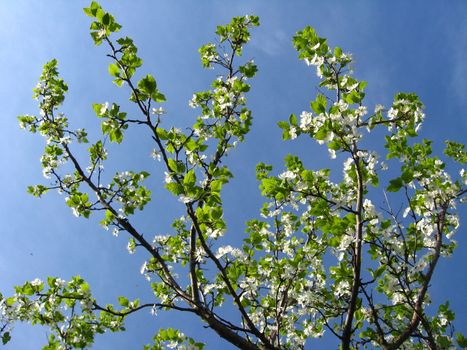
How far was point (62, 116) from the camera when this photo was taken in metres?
7.97

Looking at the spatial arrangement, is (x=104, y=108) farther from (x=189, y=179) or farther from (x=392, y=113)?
(x=392, y=113)

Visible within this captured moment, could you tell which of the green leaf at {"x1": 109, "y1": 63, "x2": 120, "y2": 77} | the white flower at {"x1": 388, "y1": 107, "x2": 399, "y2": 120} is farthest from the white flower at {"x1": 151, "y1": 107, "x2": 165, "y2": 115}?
the white flower at {"x1": 388, "y1": 107, "x2": 399, "y2": 120}

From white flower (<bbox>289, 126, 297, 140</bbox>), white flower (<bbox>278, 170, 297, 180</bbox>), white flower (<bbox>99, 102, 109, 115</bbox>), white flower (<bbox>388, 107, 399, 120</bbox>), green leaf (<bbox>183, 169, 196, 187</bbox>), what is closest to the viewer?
green leaf (<bbox>183, 169, 196, 187</bbox>)

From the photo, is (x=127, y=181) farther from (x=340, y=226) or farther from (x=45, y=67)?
(x=340, y=226)

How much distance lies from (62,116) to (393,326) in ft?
22.9

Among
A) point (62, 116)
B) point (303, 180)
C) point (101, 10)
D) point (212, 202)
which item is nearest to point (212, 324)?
point (212, 202)

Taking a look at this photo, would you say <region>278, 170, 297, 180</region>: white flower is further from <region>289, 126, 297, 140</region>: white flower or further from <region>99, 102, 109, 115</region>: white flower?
<region>99, 102, 109, 115</region>: white flower

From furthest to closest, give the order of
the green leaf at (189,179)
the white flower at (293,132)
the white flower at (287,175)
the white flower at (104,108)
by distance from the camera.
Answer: the white flower at (287,175)
the white flower at (293,132)
the white flower at (104,108)
the green leaf at (189,179)

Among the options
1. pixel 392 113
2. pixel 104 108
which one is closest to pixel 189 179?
pixel 104 108

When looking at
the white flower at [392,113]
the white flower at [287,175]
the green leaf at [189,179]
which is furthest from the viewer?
the white flower at [392,113]

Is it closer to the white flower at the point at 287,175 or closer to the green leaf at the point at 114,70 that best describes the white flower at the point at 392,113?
the white flower at the point at 287,175

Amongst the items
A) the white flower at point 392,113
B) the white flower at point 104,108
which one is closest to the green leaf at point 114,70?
the white flower at point 104,108

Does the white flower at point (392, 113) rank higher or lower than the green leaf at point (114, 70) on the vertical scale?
lower

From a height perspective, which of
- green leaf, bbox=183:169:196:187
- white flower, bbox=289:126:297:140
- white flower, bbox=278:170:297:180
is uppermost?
white flower, bbox=289:126:297:140
